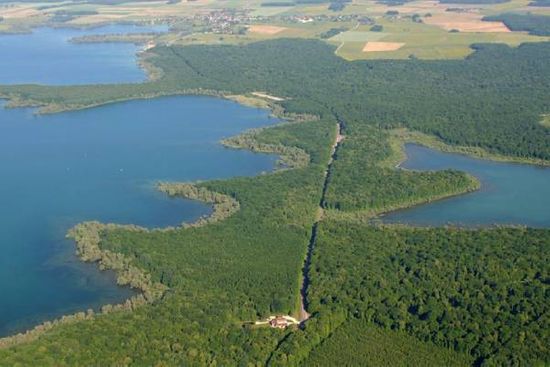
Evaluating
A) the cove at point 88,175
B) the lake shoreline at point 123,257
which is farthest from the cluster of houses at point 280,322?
the cove at point 88,175

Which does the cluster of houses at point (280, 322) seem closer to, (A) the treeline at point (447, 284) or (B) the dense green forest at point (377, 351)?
(A) the treeline at point (447, 284)

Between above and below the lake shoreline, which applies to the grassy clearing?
above

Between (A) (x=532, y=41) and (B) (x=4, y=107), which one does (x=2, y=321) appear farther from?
(A) (x=532, y=41)

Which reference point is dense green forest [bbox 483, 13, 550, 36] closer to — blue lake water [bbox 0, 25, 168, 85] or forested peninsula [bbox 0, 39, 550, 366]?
forested peninsula [bbox 0, 39, 550, 366]

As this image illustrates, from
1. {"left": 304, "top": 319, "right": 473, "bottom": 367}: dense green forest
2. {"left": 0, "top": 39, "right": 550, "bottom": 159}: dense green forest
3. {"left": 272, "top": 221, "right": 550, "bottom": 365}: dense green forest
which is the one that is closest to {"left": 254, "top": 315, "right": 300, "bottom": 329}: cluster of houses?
{"left": 272, "top": 221, "right": 550, "bottom": 365}: dense green forest

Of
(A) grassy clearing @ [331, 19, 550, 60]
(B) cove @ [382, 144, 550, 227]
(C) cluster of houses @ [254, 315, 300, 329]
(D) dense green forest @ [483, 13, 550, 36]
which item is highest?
(D) dense green forest @ [483, 13, 550, 36]

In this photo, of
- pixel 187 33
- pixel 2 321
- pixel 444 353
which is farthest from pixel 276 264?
pixel 187 33
